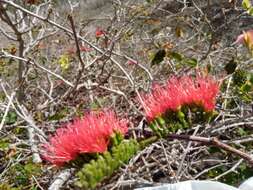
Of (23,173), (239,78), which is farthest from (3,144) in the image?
(239,78)

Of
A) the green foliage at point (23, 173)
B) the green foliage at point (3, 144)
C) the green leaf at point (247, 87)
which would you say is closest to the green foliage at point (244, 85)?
the green leaf at point (247, 87)

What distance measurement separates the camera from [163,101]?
109cm

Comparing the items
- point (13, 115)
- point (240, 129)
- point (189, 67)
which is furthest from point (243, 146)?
point (13, 115)

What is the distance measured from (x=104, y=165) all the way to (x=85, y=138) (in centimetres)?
9

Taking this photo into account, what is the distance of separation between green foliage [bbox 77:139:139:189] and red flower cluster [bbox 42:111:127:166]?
3cm

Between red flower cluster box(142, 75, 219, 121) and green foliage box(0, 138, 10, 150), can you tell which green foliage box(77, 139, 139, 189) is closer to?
red flower cluster box(142, 75, 219, 121)

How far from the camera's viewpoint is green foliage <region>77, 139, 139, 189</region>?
2.94 ft

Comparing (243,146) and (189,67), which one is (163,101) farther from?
(189,67)

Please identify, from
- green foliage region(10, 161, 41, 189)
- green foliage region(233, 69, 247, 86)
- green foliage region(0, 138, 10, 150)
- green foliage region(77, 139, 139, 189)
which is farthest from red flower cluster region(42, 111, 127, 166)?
green foliage region(0, 138, 10, 150)

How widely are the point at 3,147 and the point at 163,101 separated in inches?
55.1

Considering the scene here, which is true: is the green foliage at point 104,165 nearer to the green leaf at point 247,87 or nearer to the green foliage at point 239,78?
the green leaf at point 247,87

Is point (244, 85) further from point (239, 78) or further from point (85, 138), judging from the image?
point (85, 138)

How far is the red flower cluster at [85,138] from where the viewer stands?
100 cm

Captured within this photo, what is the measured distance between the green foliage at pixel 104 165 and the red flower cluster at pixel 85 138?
0.09 ft
